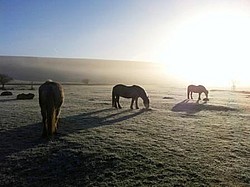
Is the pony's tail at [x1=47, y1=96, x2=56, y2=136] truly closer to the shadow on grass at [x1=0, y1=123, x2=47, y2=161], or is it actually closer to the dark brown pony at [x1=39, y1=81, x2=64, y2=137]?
the dark brown pony at [x1=39, y1=81, x2=64, y2=137]

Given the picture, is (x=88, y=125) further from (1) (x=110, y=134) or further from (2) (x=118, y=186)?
(2) (x=118, y=186)

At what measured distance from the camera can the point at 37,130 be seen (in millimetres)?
15375

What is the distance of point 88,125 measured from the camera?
1697cm

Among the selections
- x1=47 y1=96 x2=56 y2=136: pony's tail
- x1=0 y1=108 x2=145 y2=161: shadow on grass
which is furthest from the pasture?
x1=47 y1=96 x2=56 y2=136: pony's tail

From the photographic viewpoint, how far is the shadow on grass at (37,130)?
12904 millimetres

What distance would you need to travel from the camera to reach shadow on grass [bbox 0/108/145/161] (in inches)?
508

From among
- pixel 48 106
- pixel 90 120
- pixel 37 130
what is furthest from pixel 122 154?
pixel 90 120

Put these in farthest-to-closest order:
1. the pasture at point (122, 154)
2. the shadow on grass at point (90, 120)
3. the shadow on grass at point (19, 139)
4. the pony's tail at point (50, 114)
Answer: the shadow on grass at point (90, 120), the pony's tail at point (50, 114), the shadow on grass at point (19, 139), the pasture at point (122, 154)

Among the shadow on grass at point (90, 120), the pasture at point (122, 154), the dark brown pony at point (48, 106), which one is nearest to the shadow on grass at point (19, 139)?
the pasture at point (122, 154)

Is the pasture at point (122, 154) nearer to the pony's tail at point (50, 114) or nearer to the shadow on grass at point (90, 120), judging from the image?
the shadow on grass at point (90, 120)

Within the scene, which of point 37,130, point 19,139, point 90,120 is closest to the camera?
point 19,139

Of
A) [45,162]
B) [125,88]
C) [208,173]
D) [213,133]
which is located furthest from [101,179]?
[125,88]

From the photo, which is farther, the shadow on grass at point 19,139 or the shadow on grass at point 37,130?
the shadow on grass at point 37,130

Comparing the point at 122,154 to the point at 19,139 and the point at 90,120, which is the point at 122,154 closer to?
the point at 19,139
